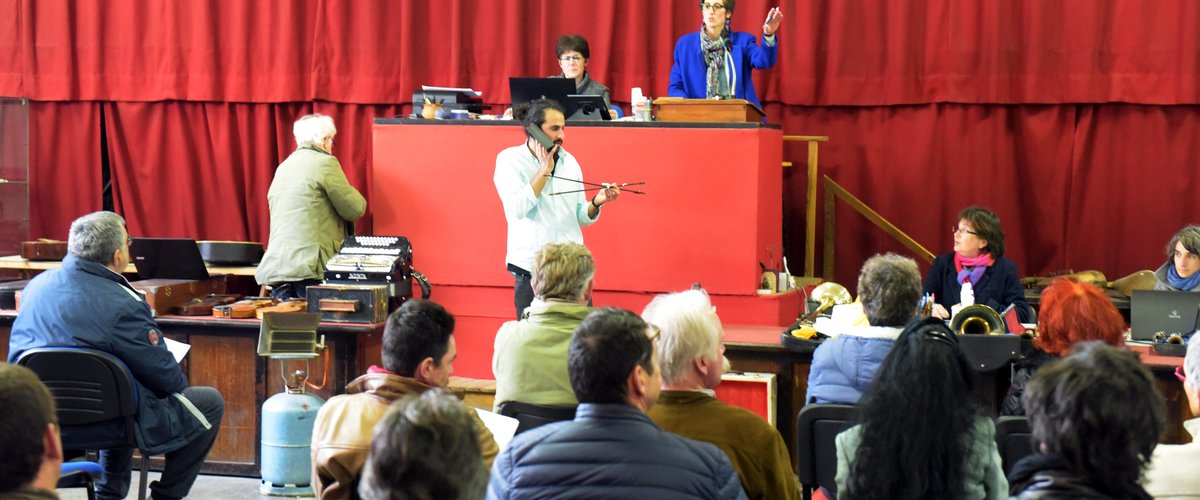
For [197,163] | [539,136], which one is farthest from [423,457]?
[197,163]

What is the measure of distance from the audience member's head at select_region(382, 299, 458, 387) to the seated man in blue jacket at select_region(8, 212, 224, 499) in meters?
1.64

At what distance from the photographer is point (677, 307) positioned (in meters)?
3.02

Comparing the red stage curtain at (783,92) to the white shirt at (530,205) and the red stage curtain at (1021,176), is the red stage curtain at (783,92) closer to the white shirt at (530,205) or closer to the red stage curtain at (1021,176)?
the red stage curtain at (1021,176)

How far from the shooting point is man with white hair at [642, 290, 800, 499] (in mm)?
2805

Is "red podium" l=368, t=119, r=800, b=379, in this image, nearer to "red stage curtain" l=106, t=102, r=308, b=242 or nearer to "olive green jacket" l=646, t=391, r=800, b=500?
"red stage curtain" l=106, t=102, r=308, b=242

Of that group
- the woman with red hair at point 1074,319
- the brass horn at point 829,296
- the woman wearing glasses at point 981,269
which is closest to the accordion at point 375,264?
the brass horn at point 829,296

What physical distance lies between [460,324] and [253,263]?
1394 millimetres

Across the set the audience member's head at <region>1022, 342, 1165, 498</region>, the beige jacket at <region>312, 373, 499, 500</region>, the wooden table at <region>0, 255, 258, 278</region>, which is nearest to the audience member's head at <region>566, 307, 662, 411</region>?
the beige jacket at <region>312, 373, 499, 500</region>

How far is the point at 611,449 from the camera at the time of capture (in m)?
2.42

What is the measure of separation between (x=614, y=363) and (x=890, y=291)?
1308 mm

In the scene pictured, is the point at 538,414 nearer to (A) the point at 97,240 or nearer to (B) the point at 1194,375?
(B) the point at 1194,375

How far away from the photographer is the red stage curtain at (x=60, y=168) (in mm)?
A: 8461

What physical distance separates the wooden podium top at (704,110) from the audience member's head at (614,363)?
377 cm

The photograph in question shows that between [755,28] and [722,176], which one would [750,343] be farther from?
[755,28]
